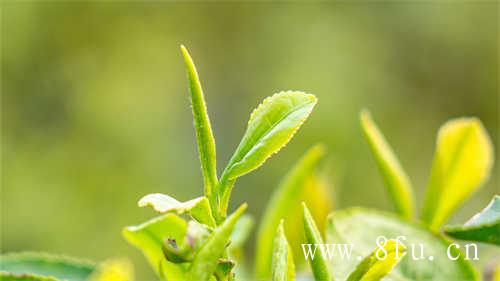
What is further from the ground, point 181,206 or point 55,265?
point 181,206

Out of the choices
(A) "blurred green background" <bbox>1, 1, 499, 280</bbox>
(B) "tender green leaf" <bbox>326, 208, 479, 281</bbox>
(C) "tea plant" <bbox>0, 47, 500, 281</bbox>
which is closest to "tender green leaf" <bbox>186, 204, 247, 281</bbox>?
(C) "tea plant" <bbox>0, 47, 500, 281</bbox>

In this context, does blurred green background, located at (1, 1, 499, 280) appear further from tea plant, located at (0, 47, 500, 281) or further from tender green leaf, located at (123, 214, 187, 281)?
tender green leaf, located at (123, 214, 187, 281)

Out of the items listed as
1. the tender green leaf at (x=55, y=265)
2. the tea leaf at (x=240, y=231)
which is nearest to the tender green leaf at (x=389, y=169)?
the tea leaf at (x=240, y=231)

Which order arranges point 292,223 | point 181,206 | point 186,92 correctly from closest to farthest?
point 181,206 < point 292,223 < point 186,92

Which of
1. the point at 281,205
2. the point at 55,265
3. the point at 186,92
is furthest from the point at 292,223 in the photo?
the point at 186,92

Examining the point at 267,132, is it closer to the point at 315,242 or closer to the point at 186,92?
the point at 315,242

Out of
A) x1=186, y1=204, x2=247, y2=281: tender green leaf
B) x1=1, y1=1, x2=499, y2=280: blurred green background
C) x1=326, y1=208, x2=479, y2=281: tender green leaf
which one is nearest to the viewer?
x1=186, y1=204, x2=247, y2=281: tender green leaf
